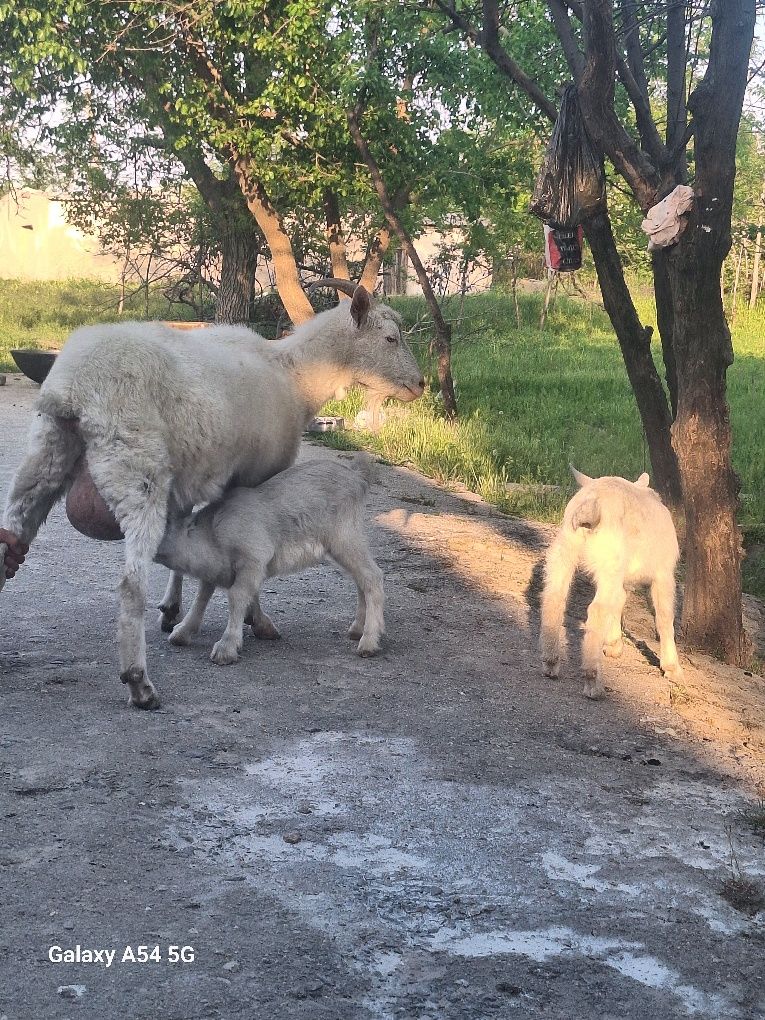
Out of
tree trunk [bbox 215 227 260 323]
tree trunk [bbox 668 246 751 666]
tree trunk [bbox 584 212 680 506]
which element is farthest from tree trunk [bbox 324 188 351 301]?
tree trunk [bbox 668 246 751 666]

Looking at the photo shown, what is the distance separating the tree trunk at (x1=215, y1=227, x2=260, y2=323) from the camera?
17.0 metres

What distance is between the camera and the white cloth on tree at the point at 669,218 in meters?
5.89

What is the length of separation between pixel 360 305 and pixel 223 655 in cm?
208

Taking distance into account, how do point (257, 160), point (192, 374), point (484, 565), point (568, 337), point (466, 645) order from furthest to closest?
point (568, 337)
point (257, 160)
point (484, 565)
point (466, 645)
point (192, 374)

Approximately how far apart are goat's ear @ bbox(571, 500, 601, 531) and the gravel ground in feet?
2.44

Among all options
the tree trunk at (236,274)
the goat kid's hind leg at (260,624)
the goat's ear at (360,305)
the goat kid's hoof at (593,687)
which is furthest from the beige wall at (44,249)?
the goat kid's hoof at (593,687)

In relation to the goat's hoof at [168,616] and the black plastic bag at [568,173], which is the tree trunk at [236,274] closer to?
the black plastic bag at [568,173]

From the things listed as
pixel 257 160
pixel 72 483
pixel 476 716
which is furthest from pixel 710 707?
pixel 257 160

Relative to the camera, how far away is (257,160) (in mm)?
14109

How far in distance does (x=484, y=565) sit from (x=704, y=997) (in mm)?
4759

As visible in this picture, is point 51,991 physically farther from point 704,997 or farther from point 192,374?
point 192,374

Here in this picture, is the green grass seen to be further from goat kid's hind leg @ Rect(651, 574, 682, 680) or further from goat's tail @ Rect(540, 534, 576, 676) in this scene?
goat kid's hind leg @ Rect(651, 574, 682, 680)

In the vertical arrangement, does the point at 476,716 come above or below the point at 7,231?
below

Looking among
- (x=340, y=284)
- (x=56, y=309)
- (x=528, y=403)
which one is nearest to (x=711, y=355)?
(x=340, y=284)
